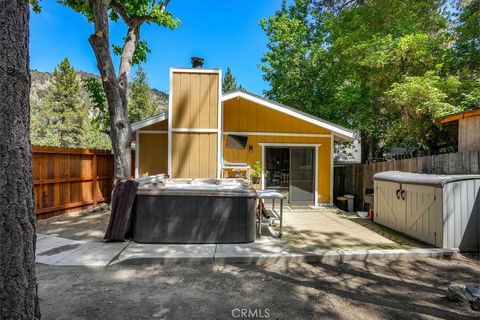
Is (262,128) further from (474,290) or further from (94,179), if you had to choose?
(474,290)

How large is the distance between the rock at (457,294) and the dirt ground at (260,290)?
0.24 ft

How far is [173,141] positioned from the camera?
7.53 metres

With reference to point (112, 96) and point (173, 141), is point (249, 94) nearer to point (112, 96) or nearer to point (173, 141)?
point (173, 141)

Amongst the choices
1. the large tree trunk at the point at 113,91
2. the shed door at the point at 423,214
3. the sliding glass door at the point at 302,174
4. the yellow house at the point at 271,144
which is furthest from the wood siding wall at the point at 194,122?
the shed door at the point at 423,214

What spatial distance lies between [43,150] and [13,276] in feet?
20.4

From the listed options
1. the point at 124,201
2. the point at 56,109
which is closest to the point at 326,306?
the point at 124,201

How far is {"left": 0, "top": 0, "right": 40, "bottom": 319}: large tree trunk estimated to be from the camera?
141 centimetres

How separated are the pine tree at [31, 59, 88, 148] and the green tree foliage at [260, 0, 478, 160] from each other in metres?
25.4

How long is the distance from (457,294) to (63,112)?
124ft

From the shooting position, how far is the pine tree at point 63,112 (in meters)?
31.4

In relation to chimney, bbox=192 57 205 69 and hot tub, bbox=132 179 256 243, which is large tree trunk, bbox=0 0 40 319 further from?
chimney, bbox=192 57 205 69

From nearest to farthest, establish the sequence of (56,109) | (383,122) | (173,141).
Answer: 1. (173,141)
2. (383,122)
3. (56,109)

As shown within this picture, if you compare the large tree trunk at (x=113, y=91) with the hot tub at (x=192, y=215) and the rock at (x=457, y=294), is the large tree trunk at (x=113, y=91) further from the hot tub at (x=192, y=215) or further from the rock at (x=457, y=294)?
the rock at (x=457, y=294)

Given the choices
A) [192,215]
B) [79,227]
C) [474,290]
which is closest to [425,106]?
[474,290]
